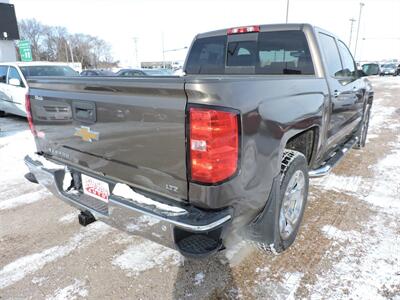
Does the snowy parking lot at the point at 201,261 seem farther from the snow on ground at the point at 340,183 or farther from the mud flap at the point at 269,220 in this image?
the mud flap at the point at 269,220

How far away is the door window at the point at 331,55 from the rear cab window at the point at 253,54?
1.03 feet

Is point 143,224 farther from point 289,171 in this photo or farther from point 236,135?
point 289,171

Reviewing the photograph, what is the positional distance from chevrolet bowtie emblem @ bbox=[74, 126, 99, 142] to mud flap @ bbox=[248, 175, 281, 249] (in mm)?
1359

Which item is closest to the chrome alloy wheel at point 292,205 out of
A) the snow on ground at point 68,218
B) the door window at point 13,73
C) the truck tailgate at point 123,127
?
the truck tailgate at point 123,127

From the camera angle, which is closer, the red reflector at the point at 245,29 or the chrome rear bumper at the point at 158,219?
the chrome rear bumper at the point at 158,219

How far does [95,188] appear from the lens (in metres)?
2.41

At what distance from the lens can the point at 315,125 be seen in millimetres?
2912

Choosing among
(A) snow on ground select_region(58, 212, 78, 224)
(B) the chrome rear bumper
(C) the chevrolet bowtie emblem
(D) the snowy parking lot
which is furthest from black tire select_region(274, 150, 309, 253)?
(A) snow on ground select_region(58, 212, 78, 224)

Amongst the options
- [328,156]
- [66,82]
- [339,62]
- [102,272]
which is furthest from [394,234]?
[66,82]

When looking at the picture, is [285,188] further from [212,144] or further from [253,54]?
[253,54]

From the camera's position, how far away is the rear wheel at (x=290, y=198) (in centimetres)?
245

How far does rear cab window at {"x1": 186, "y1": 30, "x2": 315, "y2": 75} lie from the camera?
346 cm

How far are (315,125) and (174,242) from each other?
1.83 meters

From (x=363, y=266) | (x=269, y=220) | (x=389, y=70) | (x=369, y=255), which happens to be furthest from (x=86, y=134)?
(x=389, y=70)
